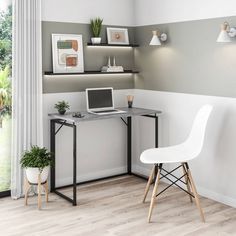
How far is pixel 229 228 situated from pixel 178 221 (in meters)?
0.44

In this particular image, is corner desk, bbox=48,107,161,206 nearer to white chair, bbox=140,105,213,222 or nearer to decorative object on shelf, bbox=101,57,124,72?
decorative object on shelf, bbox=101,57,124,72

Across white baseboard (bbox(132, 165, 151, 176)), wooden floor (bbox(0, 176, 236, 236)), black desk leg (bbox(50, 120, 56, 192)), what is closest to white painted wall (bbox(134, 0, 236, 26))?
black desk leg (bbox(50, 120, 56, 192))

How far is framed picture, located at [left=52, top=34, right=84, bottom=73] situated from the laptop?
0.29m

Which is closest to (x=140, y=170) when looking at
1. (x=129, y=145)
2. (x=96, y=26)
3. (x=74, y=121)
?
(x=129, y=145)

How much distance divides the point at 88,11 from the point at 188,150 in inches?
75.9

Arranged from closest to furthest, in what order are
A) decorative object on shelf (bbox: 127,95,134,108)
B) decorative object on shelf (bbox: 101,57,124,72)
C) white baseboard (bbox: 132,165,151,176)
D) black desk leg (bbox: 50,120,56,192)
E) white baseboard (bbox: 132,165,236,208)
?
white baseboard (bbox: 132,165,236,208), black desk leg (bbox: 50,120,56,192), decorative object on shelf (bbox: 101,57,124,72), decorative object on shelf (bbox: 127,95,134,108), white baseboard (bbox: 132,165,151,176)

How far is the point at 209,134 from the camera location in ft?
13.4

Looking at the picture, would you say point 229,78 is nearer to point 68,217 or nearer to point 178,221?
point 178,221

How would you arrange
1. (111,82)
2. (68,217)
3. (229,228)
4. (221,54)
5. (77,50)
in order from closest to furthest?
(229,228) < (68,217) < (221,54) < (77,50) < (111,82)

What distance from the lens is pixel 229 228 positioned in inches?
134

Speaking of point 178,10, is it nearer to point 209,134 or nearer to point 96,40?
point 96,40

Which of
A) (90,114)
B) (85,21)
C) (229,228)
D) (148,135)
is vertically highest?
(85,21)

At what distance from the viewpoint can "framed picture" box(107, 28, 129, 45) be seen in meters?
4.65

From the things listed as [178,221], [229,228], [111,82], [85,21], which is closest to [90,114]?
[111,82]
